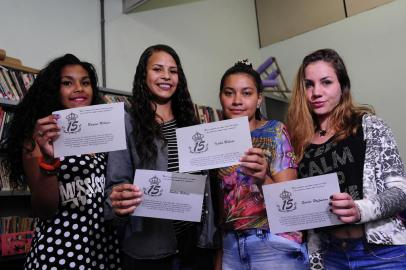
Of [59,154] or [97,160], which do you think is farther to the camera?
[97,160]

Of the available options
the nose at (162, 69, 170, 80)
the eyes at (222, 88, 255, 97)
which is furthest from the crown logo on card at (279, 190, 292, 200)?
the nose at (162, 69, 170, 80)

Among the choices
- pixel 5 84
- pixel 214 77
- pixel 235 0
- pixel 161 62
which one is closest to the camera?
pixel 161 62

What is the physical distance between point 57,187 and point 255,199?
2.64 feet

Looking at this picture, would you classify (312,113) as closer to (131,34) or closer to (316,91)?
(316,91)

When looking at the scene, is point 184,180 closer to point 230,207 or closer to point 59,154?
point 230,207

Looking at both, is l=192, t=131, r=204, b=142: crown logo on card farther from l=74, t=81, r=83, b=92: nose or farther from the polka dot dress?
l=74, t=81, r=83, b=92: nose

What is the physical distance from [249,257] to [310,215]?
301mm

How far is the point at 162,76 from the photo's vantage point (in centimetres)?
158

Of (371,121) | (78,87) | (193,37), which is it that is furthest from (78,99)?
(193,37)

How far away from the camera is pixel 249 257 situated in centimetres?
143

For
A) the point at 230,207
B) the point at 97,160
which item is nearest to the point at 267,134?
the point at 230,207

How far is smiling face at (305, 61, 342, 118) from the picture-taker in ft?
5.30

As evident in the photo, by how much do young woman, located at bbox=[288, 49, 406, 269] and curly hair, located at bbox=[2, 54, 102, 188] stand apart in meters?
1.12

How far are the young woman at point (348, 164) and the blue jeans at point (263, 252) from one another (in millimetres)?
99
